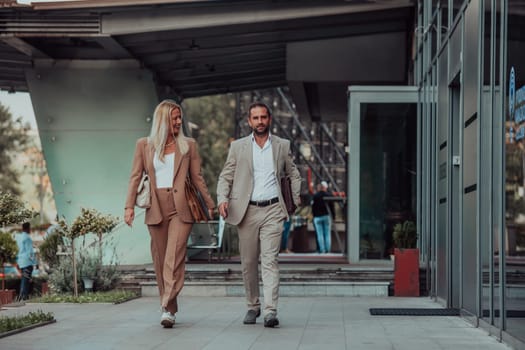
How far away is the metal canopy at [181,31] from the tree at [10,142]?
1474 inches

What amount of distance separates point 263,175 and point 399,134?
8006mm

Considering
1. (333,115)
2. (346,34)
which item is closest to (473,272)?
(346,34)

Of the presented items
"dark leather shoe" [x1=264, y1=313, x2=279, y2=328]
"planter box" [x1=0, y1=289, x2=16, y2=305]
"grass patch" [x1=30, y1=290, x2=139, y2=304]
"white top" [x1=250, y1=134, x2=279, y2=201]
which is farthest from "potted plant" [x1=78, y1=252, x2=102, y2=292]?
"dark leather shoe" [x1=264, y1=313, x2=279, y2=328]

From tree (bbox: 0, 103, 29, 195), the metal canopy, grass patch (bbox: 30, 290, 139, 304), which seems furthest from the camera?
tree (bbox: 0, 103, 29, 195)

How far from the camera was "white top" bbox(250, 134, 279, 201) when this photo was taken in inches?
359

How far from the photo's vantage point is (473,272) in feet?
30.9

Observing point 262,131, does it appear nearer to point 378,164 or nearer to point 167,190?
point 167,190

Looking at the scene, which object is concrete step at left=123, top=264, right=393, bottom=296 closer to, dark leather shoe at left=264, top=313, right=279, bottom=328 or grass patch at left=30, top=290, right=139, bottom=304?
grass patch at left=30, top=290, right=139, bottom=304

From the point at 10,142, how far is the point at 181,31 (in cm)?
4376

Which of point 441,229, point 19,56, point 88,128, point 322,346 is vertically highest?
point 19,56

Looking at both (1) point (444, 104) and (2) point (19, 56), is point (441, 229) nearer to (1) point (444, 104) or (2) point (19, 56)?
(1) point (444, 104)

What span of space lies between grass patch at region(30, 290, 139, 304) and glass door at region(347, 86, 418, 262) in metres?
4.63

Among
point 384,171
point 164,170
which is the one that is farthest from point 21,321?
point 384,171

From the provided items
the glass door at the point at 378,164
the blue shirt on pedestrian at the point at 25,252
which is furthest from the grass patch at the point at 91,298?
the blue shirt on pedestrian at the point at 25,252
